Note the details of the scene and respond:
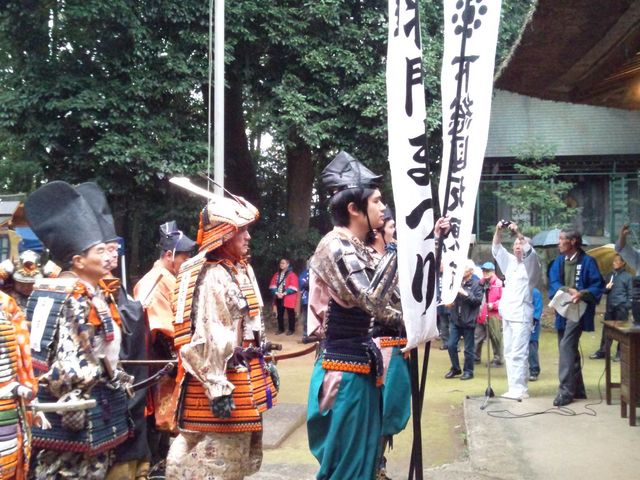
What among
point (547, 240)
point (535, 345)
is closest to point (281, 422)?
point (535, 345)

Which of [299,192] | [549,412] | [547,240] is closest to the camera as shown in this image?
A: [549,412]

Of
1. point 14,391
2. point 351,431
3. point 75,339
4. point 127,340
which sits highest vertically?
point 75,339

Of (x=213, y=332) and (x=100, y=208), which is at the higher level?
(x=100, y=208)

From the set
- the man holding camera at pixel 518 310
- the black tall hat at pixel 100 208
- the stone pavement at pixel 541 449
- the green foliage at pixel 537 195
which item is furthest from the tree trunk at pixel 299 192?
the black tall hat at pixel 100 208

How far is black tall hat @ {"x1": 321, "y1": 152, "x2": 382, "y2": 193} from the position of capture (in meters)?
4.13

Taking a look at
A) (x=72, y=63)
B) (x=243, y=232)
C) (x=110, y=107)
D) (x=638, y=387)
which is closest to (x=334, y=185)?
(x=243, y=232)

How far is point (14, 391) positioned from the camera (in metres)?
2.77

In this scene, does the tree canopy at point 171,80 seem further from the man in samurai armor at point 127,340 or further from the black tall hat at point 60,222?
the black tall hat at point 60,222

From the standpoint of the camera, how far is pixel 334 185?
13.7 feet

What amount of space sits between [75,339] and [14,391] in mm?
634

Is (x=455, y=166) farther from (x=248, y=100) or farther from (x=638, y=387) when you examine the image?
(x=248, y=100)

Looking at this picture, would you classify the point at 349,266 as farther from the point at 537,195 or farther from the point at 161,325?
the point at 537,195

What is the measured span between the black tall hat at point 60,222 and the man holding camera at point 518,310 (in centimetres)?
548

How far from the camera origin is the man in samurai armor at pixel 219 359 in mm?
3686
